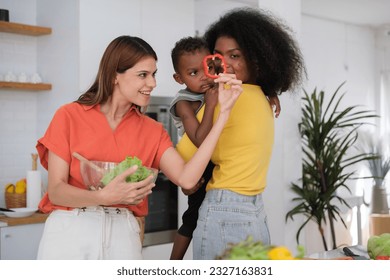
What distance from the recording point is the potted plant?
6.46m

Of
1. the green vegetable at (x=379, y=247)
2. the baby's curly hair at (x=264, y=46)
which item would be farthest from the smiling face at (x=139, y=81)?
the green vegetable at (x=379, y=247)

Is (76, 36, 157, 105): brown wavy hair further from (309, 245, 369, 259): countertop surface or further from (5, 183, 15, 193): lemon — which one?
(5, 183, 15, 193): lemon

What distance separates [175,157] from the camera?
182 cm

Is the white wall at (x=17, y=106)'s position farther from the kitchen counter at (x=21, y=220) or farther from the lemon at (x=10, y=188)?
the kitchen counter at (x=21, y=220)

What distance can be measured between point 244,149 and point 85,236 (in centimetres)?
57

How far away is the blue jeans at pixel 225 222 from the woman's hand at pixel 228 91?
0.29 meters

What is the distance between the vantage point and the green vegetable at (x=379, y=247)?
5.64 feet

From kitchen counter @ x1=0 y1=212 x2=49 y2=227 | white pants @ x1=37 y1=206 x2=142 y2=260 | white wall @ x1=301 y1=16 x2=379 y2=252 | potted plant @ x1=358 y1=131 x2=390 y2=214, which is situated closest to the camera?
white pants @ x1=37 y1=206 x2=142 y2=260

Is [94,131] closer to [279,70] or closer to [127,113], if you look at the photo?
[127,113]

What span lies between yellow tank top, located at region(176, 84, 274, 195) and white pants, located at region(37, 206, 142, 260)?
336 millimetres

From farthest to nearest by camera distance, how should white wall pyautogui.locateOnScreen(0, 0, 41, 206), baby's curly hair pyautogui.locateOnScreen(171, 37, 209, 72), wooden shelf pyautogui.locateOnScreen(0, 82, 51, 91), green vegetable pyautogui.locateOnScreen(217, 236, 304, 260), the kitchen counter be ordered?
white wall pyautogui.locateOnScreen(0, 0, 41, 206)
wooden shelf pyautogui.locateOnScreen(0, 82, 51, 91)
the kitchen counter
baby's curly hair pyautogui.locateOnScreen(171, 37, 209, 72)
green vegetable pyautogui.locateOnScreen(217, 236, 304, 260)

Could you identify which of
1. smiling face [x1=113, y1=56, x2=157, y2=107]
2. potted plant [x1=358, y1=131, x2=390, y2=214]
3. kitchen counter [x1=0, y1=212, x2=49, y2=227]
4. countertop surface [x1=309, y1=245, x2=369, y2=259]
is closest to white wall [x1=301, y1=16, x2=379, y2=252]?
potted plant [x1=358, y1=131, x2=390, y2=214]

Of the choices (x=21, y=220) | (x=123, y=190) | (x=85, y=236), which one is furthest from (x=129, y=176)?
(x=21, y=220)
